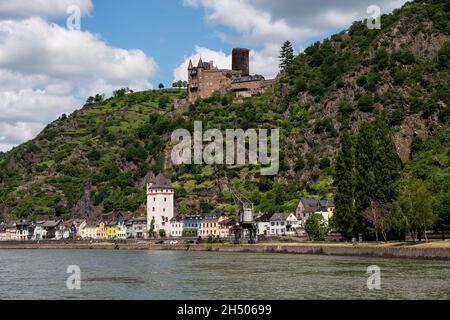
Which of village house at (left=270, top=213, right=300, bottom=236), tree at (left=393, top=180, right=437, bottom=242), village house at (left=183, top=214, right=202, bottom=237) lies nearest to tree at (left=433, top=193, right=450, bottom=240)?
tree at (left=393, top=180, right=437, bottom=242)

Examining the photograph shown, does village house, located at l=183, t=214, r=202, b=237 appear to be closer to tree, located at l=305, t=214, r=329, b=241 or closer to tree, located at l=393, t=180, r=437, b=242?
tree, located at l=305, t=214, r=329, b=241

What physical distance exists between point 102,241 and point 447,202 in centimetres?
11420

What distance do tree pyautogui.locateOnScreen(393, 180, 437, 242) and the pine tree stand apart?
40.0 feet

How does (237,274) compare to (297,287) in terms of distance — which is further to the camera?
(237,274)

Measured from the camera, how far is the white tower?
7687 inches

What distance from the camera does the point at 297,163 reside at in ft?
640

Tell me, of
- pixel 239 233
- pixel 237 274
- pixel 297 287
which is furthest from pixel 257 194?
pixel 297 287

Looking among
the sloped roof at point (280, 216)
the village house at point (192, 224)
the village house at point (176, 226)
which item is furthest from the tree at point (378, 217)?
the village house at point (176, 226)

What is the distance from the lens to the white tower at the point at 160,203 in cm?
19525

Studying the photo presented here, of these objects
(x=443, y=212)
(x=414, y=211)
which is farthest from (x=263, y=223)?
(x=414, y=211)

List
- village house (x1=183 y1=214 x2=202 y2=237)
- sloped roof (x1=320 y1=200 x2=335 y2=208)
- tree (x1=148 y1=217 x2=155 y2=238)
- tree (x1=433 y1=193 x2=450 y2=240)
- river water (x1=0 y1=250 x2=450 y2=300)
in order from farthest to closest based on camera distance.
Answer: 1. tree (x1=148 y1=217 x2=155 y2=238)
2. village house (x1=183 y1=214 x2=202 y2=237)
3. sloped roof (x1=320 y1=200 x2=335 y2=208)
4. tree (x1=433 y1=193 x2=450 y2=240)
5. river water (x1=0 y1=250 x2=450 y2=300)

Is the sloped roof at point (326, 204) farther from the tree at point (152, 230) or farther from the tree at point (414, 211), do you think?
the tree at point (414, 211)

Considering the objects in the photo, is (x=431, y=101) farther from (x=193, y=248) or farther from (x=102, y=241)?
(x=102, y=241)

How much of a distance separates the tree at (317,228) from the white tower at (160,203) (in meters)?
65.1
